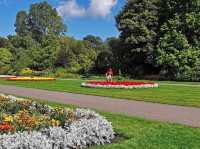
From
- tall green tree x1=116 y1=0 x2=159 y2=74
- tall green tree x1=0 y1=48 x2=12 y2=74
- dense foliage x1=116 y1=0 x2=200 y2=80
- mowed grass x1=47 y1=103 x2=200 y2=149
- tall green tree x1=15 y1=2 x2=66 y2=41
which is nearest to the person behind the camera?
→ mowed grass x1=47 y1=103 x2=200 y2=149

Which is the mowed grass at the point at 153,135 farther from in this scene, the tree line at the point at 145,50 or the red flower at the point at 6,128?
the tree line at the point at 145,50

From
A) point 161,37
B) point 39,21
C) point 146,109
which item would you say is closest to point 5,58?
point 161,37

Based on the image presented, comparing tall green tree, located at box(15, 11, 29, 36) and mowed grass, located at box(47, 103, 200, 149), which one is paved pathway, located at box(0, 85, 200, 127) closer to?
mowed grass, located at box(47, 103, 200, 149)

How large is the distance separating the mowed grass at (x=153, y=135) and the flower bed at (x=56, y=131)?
32 centimetres

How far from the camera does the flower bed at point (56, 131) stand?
7875 mm

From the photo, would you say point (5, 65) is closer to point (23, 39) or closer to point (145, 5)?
point (23, 39)

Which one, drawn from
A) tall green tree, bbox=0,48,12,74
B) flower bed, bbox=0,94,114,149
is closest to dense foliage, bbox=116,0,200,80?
tall green tree, bbox=0,48,12,74

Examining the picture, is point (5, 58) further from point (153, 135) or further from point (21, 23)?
point (153, 135)

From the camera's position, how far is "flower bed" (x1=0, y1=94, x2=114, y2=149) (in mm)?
7875

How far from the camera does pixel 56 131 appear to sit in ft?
27.6

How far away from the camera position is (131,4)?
47.0 meters

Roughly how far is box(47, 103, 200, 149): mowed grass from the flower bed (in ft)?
1.05

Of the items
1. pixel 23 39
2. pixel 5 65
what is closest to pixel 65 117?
pixel 5 65

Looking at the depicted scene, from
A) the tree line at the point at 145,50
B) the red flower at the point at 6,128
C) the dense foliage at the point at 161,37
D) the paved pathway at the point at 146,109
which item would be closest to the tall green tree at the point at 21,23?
the tree line at the point at 145,50
